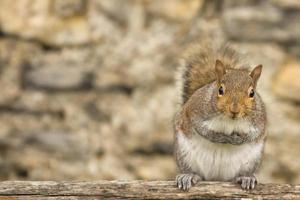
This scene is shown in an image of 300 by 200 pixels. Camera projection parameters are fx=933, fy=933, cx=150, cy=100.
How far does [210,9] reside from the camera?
144 inches

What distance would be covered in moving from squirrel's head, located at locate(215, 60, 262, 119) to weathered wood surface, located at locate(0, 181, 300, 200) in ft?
0.78

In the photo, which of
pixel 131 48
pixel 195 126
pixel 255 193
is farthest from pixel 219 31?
pixel 255 193

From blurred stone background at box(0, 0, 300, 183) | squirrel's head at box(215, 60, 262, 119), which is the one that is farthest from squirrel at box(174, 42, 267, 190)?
blurred stone background at box(0, 0, 300, 183)

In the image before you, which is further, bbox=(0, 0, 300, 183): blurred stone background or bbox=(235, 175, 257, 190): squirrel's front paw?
bbox=(0, 0, 300, 183): blurred stone background

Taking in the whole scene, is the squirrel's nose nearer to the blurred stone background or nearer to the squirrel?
the squirrel

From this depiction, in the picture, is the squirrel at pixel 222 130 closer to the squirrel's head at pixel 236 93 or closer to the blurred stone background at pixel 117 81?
the squirrel's head at pixel 236 93

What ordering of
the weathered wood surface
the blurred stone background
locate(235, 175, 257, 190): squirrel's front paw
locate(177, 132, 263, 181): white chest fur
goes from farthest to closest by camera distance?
1. the blurred stone background
2. locate(177, 132, 263, 181): white chest fur
3. locate(235, 175, 257, 190): squirrel's front paw
4. the weathered wood surface

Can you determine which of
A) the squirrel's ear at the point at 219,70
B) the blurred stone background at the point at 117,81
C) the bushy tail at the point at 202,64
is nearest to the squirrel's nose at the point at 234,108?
the squirrel's ear at the point at 219,70

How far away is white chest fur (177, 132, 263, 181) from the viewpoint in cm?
260

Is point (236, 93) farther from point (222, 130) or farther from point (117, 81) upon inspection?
point (117, 81)

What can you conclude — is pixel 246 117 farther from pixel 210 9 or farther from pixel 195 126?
pixel 210 9

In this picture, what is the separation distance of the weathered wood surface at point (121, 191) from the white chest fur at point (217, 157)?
0.32m

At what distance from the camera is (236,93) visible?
95.4 inches

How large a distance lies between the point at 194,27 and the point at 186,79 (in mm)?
743
